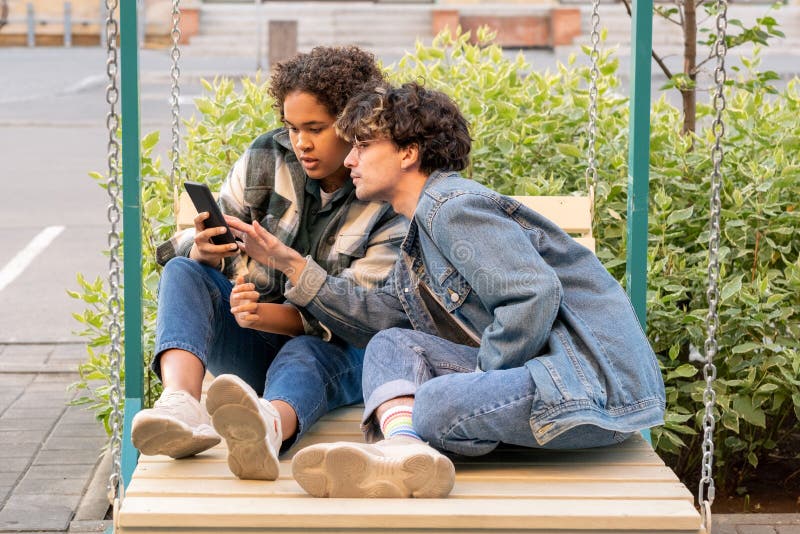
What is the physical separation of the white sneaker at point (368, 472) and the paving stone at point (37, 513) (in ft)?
4.37

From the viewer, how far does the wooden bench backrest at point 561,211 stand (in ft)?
12.6

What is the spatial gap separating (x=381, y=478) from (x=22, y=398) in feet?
9.10

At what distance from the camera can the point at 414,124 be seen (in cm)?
296

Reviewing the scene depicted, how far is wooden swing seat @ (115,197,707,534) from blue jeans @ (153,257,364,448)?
Answer: 29 centimetres

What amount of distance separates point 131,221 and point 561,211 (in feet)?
4.28

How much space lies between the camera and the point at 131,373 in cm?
346

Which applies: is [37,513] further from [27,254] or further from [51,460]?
[27,254]

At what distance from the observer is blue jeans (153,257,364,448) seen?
120 inches

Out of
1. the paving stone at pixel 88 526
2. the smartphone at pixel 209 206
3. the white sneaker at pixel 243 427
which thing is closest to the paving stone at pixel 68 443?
the paving stone at pixel 88 526

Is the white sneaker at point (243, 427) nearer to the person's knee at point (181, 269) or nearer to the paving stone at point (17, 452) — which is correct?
the person's knee at point (181, 269)

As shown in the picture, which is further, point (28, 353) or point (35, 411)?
point (28, 353)

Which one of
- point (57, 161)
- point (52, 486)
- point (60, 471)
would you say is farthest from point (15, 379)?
point (57, 161)

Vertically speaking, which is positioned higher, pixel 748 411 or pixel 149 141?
pixel 149 141

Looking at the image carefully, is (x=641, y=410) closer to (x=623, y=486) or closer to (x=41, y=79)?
(x=623, y=486)
